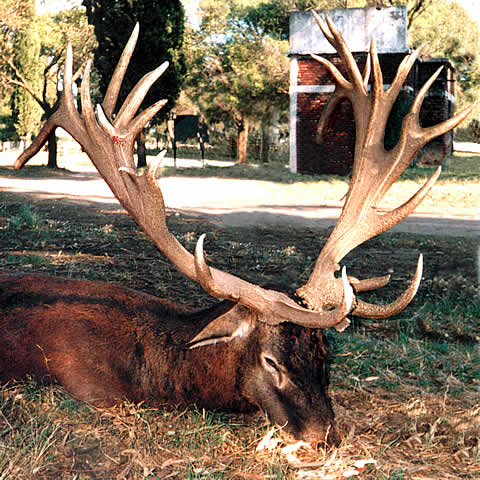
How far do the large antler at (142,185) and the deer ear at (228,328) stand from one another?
86 millimetres

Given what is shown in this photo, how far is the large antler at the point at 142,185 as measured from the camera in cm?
237

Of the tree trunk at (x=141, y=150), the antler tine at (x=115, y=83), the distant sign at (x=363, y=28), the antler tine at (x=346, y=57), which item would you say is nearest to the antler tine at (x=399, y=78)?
the antler tine at (x=346, y=57)

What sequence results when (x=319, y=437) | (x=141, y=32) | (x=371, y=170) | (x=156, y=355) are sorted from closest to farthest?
Result: (x=319, y=437) → (x=156, y=355) → (x=371, y=170) → (x=141, y=32)

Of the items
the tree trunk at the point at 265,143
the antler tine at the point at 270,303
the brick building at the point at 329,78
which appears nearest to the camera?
the antler tine at the point at 270,303

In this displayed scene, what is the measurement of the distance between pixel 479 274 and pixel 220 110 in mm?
26816

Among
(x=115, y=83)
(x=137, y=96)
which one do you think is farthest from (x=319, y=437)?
(x=115, y=83)

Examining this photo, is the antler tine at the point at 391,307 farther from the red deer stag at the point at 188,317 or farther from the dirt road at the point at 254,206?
the dirt road at the point at 254,206

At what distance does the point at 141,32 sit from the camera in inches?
638

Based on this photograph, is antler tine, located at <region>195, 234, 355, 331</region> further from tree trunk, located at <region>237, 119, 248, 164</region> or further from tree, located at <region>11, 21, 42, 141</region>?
tree trunk, located at <region>237, 119, 248, 164</region>

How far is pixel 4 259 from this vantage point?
17.2 ft

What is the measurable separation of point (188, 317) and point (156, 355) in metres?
0.24

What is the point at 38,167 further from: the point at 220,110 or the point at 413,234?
the point at 413,234

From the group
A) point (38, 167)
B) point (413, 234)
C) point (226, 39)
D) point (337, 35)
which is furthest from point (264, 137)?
point (337, 35)

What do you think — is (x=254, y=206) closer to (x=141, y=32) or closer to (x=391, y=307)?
(x=141, y=32)
